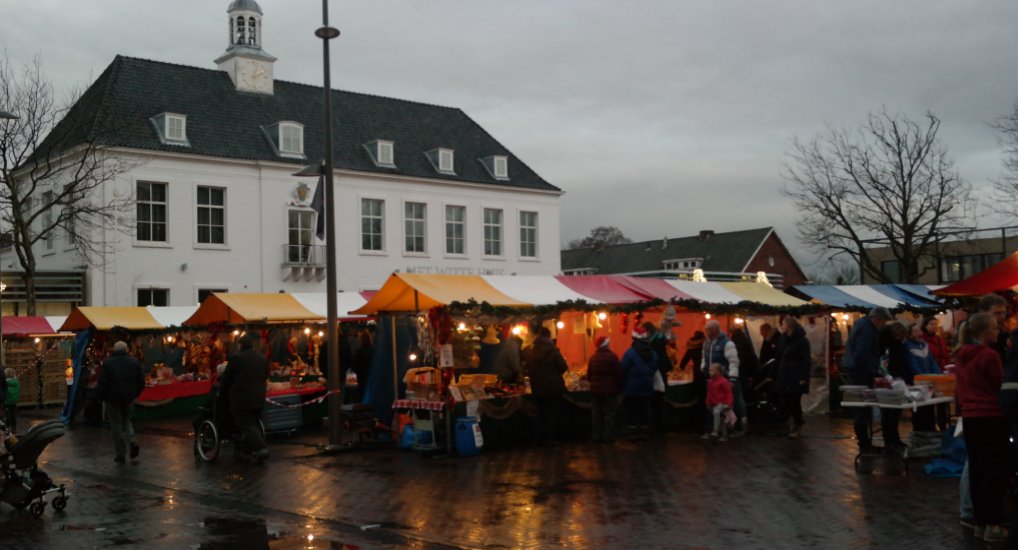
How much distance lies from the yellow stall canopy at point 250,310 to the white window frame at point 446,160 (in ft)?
66.6

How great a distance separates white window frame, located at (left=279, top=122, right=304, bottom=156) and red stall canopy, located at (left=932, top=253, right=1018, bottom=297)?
86.2 ft

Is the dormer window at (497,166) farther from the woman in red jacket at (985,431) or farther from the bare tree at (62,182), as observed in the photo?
the woman in red jacket at (985,431)

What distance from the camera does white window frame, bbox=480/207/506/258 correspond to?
135 ft

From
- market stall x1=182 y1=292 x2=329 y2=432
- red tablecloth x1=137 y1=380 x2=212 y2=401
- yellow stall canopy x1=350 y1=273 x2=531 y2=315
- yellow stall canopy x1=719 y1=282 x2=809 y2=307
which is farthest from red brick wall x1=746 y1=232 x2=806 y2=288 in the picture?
yellow stall canopy x1=350 y1=273 x2=531 y2=315

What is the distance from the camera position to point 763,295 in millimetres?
19781

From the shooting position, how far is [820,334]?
18547mm

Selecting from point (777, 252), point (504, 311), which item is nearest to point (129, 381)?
point (504, 311)

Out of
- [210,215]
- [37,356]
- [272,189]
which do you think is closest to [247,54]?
[272,189]

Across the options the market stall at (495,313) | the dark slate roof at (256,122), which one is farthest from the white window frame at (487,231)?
the market stall at (495,313)

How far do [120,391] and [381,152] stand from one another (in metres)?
25.7

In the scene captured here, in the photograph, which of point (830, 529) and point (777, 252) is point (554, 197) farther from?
point (830, 529)

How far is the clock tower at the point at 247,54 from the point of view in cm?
3797

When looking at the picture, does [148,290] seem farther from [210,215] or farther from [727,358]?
[727,358]

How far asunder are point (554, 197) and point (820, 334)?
26.0m
